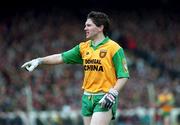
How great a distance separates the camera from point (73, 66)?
27.6 m

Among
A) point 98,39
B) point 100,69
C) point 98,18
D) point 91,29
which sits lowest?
point 100,69

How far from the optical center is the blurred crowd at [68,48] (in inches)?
966

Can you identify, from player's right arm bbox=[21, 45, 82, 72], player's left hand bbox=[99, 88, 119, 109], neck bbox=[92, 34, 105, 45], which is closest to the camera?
player's left hand bbox=[99, 88, 119, 109]

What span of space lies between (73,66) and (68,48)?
1522mm

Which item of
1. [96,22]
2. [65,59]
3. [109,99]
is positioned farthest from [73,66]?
[109,99]

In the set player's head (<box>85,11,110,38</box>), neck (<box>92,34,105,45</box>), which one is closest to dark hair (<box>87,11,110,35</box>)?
player's head (<box>85,11,110,38</box>)

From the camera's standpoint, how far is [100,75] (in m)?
10.8

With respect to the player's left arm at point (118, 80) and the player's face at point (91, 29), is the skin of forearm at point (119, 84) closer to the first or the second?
the player's left arm at point (118, 80)

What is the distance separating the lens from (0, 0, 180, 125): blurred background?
76.7 feet

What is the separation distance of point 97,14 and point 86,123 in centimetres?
151

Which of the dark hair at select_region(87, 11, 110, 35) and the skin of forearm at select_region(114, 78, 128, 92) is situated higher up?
the dark hair at select_region(87, 11, 110, 35)

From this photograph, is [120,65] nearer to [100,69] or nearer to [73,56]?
[100,69]

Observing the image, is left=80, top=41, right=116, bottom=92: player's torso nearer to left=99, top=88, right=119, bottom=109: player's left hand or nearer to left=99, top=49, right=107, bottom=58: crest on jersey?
left=99, top=49, right=107, bottom=58: crest on jersey

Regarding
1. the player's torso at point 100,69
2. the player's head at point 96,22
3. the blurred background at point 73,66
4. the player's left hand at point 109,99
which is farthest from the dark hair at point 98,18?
the blurred background at point 73,66
